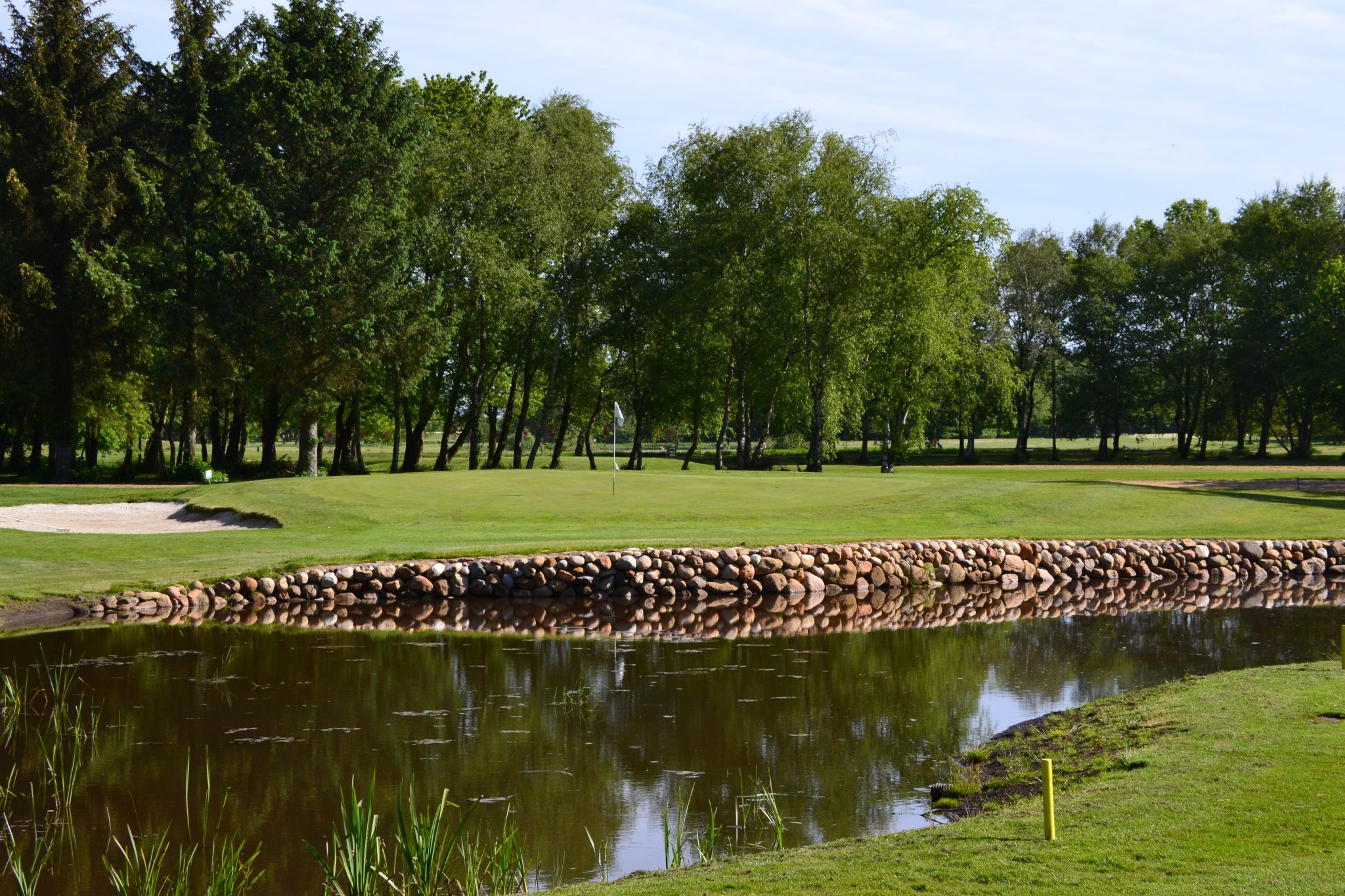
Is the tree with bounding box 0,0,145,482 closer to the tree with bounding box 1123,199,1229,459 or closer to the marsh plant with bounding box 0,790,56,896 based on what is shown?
the marsh plant with bounding box 0,790,56,896

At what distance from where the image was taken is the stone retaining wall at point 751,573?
70.1 feet

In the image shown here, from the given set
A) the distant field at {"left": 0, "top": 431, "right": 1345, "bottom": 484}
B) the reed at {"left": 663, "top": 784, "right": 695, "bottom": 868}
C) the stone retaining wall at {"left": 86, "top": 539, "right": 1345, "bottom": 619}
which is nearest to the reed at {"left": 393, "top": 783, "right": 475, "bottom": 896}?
the reed at {"left": 663, "top": 784, "right": 695, "bottom": 868}

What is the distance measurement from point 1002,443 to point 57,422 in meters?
94.6

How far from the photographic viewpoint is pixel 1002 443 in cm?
11875

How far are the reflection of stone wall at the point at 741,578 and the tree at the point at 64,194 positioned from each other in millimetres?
22165

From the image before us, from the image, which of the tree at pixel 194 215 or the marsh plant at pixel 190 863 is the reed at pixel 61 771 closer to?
the marsh plant at pixel 190 863

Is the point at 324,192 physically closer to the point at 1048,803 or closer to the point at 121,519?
the point at 121,519

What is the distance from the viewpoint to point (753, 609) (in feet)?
72.2

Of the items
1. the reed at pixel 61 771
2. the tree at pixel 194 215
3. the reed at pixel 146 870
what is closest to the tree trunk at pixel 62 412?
the tree at pixel 194 215

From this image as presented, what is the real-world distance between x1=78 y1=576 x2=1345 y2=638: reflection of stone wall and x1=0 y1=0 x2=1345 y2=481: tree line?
68.7ft

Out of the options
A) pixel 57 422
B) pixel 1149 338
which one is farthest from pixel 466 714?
pixel 1149 338

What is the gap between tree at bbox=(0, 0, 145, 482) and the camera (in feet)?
130

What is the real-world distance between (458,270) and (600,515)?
21.1 m

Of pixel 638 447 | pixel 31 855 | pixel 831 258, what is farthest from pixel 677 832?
pixel 638 447
